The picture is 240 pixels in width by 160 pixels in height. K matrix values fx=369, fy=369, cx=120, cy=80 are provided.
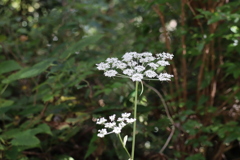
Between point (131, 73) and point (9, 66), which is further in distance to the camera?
point (9, 66)

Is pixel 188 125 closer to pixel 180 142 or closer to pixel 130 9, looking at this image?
pixel 180 142

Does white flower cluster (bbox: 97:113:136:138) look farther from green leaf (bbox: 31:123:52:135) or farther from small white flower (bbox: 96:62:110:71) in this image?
green leaf (bbox: 31:123:52:135)

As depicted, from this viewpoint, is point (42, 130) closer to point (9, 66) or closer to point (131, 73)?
point (9, 66)

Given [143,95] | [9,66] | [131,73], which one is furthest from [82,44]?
[131,73]

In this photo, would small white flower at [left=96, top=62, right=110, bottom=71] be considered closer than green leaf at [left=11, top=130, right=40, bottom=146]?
Yes

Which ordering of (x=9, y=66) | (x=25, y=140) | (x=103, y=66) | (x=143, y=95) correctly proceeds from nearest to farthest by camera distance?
(x=103, y=66) → (x=25, y=140) → (x=9, y=66) → (x=143, y=95)

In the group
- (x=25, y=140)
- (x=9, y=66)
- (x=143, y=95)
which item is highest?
(x=9, y=66)

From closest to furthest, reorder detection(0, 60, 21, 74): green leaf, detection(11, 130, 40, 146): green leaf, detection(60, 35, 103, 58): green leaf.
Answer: detection(11, 130, 40, 146): green leaf
detection(60, 35, 103, 58): green leaf
detection(0, 60, 21, 74): green leaf

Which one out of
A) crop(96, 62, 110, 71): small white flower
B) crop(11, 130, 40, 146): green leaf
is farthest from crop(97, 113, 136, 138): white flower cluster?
crop(11, 130, 40, 146): green leaf

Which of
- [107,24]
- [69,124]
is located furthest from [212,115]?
[107,24]
